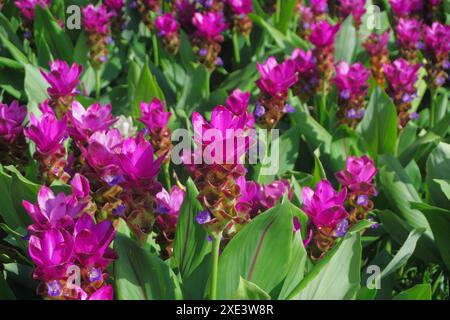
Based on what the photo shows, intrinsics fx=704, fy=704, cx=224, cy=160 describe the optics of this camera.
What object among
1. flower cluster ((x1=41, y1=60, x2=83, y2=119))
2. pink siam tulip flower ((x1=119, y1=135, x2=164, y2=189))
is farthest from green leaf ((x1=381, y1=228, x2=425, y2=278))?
flower cluster ((x1=41, y1=60, x2=83, y2=119))

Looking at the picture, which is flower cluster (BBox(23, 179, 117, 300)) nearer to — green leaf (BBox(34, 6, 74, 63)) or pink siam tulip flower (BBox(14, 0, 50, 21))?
green leaf (BBox(34, 6, 74, 63))

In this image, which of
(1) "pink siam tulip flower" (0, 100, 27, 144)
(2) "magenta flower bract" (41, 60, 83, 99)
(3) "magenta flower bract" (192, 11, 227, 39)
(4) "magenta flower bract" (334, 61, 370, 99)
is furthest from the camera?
(3) "magenta flower bract" (192, 11, 227, 39)

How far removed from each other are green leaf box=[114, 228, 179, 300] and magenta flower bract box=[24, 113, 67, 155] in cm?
45

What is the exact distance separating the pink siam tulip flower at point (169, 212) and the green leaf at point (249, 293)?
39 cm

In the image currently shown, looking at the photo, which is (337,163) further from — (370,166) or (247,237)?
(247,237)

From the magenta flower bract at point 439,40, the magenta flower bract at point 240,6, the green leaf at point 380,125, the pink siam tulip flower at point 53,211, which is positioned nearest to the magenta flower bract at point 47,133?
the pink siam tulip flower at point 53,211

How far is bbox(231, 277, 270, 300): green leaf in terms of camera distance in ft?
5.21

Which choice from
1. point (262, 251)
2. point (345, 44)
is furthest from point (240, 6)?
point (262, 251)

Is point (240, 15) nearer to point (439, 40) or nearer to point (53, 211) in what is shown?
point (439, 40)

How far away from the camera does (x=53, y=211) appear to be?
164cm

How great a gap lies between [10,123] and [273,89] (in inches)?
36.6

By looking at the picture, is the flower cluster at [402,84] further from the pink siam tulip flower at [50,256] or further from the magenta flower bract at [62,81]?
the pink siam tulip flower at [50,256]

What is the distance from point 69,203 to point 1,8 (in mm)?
2840

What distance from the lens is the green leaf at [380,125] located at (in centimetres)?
304
